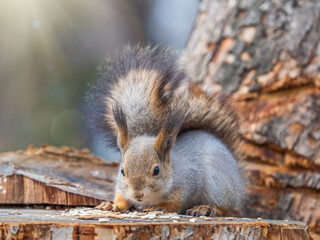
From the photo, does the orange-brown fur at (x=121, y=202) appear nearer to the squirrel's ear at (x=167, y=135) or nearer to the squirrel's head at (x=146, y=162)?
the squirrel's head at (x=146, y=162)

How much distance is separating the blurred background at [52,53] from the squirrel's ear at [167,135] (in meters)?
2.09

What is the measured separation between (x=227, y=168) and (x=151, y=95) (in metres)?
0.42

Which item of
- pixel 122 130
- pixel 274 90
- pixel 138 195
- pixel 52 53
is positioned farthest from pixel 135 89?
pixel 52 53

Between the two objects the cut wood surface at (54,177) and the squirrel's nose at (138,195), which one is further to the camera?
the cut wood surface at (54,177)

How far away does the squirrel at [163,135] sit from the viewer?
64.9 inches

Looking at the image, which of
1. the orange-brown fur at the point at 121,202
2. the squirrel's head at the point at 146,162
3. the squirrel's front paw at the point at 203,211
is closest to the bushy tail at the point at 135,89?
the squirrel's head at the point at 146,162

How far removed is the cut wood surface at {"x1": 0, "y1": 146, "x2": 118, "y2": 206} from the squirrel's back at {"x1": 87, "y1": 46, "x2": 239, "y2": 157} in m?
0.25

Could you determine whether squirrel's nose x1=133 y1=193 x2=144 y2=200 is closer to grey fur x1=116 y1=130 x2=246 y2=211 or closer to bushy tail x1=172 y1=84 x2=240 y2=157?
grey fur x1=116 y1=130 x2=246 y2=211

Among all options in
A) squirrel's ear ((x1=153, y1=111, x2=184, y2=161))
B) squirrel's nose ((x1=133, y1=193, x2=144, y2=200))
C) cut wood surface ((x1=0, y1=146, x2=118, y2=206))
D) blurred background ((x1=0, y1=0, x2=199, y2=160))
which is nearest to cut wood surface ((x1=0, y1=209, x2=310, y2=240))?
squirrel's nose ((x1=133, y1=193, x2=144, y2=200))

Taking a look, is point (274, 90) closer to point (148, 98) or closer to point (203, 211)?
point (148, 98)

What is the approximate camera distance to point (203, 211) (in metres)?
1.66

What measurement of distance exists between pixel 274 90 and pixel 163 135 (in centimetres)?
95

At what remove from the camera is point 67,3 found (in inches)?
155

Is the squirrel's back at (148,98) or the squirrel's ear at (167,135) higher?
the squirrel's back at (148,98)
